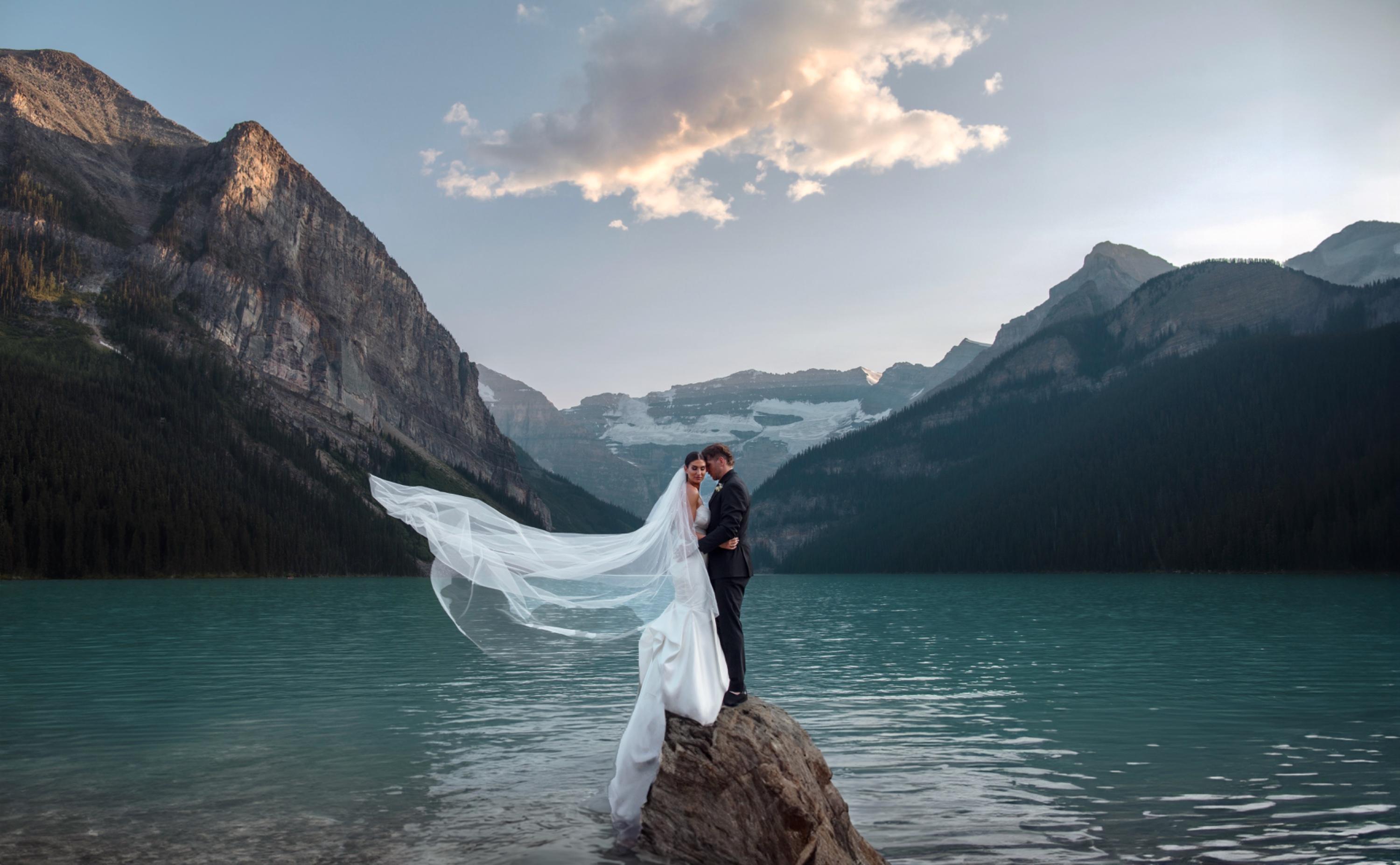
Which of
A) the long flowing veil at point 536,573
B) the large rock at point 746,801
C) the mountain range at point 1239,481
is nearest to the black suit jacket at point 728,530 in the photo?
the long flowing veil at point 536,573

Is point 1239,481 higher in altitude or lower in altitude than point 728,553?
higher

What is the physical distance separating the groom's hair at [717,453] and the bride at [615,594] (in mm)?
119

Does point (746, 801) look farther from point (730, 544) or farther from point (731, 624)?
point (730, 544)

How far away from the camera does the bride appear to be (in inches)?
438

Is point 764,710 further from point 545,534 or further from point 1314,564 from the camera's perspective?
point 1314,564

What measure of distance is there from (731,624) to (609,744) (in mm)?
8709

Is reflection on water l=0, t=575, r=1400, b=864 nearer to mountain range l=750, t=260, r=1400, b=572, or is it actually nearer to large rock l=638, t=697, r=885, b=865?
large rock l=638, t=697, r=885, b=865

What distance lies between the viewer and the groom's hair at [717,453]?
1095cm

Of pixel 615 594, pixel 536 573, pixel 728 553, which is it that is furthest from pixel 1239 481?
pixel 728 553

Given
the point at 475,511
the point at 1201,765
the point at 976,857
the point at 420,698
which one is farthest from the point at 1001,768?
the point at 420,698

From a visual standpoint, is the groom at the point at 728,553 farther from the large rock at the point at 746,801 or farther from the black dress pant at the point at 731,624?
the large rock at the point at 746,801

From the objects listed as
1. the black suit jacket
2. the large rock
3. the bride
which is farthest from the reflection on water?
the black suit jacket

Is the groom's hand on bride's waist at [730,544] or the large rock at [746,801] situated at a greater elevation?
the groom's hand on bride's waist at [730,544]

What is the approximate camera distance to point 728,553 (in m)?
11.3
